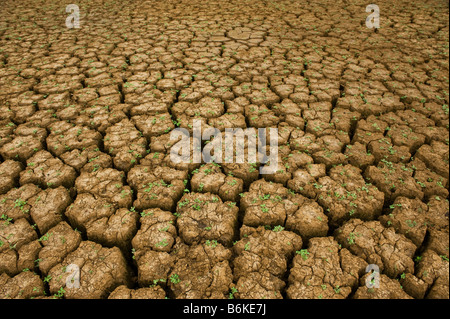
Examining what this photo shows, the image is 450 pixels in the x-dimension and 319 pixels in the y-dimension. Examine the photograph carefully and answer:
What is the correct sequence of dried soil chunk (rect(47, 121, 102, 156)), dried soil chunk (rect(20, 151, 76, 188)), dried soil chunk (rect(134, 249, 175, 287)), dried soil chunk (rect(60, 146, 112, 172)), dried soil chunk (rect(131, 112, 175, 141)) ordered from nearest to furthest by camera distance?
dried soil chunk (rect(134, 249, 175, 287)), dried soil chunk (rect(20, 151, 76, 188)), dried soil chunk (rect(60, 146, 112, 172)), dried soil chunk (rect(47, 121, 102, 156)), dried soil chunk (rect(131, 112, 175, 141))

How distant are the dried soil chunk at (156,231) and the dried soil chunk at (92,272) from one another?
13cm

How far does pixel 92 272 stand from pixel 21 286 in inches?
12.6

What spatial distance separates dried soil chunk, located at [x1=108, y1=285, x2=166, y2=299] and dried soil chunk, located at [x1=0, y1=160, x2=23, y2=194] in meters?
1.11

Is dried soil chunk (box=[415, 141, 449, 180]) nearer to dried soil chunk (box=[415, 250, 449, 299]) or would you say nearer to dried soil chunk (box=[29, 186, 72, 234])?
dried soil chunk (box=[415, 250, 449, 299])

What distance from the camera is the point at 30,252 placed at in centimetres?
141

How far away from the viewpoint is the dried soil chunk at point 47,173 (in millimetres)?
1786

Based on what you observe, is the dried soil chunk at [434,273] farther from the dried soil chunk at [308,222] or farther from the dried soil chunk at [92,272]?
the dried soil chunk at [92,272]

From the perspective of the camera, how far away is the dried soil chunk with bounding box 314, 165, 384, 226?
159 centimetres

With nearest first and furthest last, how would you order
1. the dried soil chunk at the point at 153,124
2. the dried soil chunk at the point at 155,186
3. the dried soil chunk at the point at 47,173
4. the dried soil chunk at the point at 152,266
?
the dried soil chunk at the point at 152,266
the dried soil chunk at the point at 155,186
the dried soil chunk at the point at 47,173
the dried soil chunk at the point at 153,124

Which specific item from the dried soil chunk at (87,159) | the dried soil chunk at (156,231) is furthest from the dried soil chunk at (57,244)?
the dried soil chunk at (87,159)

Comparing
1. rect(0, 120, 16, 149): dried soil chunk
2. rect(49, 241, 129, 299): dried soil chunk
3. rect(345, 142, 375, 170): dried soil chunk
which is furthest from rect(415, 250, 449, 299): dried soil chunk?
rect(0, 120, 16, 149): dried soil chunk

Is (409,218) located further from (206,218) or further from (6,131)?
(6,131)

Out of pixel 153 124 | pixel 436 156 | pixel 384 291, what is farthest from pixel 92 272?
pixel 436 156

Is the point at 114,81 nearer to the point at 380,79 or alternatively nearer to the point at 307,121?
the point at 307,121
